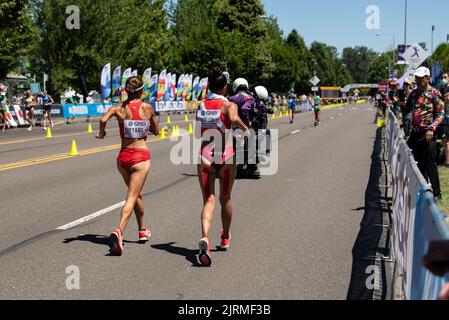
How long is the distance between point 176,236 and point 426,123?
4654mm

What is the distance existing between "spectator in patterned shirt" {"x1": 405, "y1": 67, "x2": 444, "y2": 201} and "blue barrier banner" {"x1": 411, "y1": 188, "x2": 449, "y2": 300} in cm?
541

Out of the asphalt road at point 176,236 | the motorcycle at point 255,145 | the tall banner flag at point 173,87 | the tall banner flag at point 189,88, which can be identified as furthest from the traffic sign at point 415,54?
the tall banner flag at point 189,88

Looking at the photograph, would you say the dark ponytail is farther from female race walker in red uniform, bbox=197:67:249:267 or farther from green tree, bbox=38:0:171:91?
green tree, bbox=38:0:171:91

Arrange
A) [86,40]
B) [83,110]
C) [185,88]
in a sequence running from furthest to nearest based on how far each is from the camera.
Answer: [185,88] → [86,40] → [83,110]

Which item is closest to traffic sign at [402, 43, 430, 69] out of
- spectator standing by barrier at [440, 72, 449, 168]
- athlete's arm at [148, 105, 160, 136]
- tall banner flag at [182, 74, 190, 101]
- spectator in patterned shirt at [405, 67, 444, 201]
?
spectator standing by barrier at [440, 72, 449, 168]

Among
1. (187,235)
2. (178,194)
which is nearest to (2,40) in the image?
(178,194)

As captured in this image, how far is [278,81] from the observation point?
9400cm

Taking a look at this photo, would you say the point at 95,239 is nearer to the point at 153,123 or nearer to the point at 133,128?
the point at 133,128

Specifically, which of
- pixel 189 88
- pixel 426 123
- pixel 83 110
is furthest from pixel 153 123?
pixel 189 88

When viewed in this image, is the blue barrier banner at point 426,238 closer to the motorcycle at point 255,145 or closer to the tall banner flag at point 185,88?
the motorcycle at point 255,145

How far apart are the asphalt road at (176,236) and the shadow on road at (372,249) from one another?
11 cm

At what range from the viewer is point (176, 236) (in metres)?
7.55

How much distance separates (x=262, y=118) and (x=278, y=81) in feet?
267
